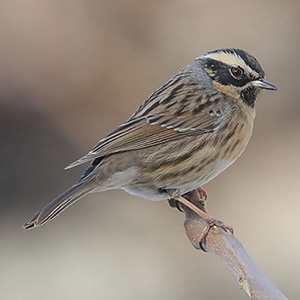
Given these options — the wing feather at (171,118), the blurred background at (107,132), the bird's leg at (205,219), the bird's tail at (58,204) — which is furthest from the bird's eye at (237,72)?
the blurred background at (107,132)

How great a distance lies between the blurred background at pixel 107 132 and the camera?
299 inches

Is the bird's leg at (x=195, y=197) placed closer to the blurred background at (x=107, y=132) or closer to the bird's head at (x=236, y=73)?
the bird's head at (x=236, y=73)

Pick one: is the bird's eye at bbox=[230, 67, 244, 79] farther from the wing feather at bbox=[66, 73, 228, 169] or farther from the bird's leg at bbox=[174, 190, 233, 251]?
the bird's leg at bbox=[174, 190, 233, 251]

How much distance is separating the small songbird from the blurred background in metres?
2.75

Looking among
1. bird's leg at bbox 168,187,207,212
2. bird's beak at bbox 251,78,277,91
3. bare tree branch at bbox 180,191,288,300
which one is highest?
bird's beak at bbox 251,78,277,91

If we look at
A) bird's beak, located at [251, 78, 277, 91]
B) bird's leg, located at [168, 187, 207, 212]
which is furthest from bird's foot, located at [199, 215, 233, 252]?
bird's beak, located at [251, 78, 277, 91]

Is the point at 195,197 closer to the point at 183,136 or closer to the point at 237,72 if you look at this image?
the point at 183,136

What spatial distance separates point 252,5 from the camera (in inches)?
380

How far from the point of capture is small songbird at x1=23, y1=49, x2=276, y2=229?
4621mm

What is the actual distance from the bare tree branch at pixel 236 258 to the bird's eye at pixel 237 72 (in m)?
1.05

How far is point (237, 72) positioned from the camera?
4.96 m

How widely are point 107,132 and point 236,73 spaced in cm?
394

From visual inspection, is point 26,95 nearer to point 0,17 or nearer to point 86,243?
point 0,17

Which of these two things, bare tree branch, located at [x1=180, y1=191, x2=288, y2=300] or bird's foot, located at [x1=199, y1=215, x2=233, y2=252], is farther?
bird's foot, located at [x1=199, y1=215, x2=233, y2=252]
